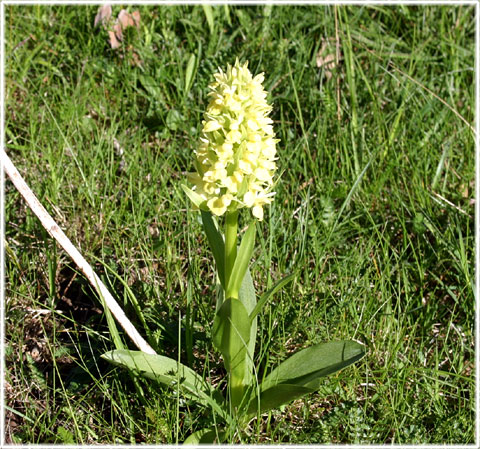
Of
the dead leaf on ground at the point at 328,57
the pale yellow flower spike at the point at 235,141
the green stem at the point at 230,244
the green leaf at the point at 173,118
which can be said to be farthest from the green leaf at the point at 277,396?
the dead leaf on ground at the point at 328,57

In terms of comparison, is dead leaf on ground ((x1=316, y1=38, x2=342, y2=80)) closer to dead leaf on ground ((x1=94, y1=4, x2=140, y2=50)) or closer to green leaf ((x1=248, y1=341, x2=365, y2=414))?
dead leaf on ground ((x1=94, y1=4, x2=140, y2=50))

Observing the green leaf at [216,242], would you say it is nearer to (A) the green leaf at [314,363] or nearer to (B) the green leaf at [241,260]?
(B) the green leaf at [241,260]

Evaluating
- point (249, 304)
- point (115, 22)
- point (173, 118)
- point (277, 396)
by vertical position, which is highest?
point (115, 22)

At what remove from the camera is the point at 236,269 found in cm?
171

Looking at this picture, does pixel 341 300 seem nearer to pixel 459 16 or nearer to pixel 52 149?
pixel 52 149

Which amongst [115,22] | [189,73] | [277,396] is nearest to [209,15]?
[189,73]

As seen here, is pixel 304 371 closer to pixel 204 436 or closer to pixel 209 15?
pixel 204 436

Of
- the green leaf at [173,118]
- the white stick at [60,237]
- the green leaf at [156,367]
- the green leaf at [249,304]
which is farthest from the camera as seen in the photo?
the green leaf at [173,118]

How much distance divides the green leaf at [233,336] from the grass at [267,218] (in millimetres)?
195

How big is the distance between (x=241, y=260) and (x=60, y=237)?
0.53 metres

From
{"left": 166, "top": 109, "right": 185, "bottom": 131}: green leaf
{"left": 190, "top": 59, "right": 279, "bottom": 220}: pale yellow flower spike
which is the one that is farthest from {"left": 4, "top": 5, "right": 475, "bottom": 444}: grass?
{"left": 190, "top": 59, "right": 279, "bottom": 220}: pale yellow flower spike

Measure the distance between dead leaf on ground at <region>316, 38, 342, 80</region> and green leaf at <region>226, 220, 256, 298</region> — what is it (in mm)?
1745

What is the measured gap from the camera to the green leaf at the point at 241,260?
5.57 feet

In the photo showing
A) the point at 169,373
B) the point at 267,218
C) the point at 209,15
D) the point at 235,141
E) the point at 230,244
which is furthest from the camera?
the point at 209,15
